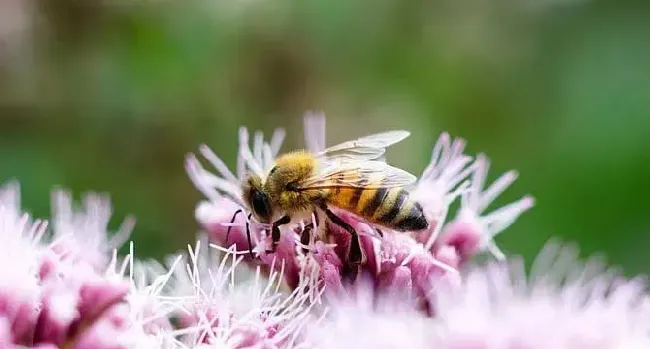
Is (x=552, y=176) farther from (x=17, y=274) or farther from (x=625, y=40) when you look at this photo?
(x=17, y=274)

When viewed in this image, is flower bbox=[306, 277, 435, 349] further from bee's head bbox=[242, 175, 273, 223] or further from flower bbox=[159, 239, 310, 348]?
bee's head bbox=[242, 175, 273, 223]

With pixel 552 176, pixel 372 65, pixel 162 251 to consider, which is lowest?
pixel 162 251

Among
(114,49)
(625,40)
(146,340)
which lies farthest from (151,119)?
(146,340)

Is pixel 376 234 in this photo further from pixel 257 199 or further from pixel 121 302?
pixel 121 302

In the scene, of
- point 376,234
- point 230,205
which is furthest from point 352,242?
point 230,205

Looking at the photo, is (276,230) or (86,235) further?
(86,235)

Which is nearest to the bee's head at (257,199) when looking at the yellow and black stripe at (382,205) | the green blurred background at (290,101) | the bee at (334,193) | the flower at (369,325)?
the bee at (334,193)

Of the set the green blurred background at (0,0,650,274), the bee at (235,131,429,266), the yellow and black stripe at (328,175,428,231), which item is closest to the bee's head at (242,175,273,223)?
the bee at (235,131,429,266)
